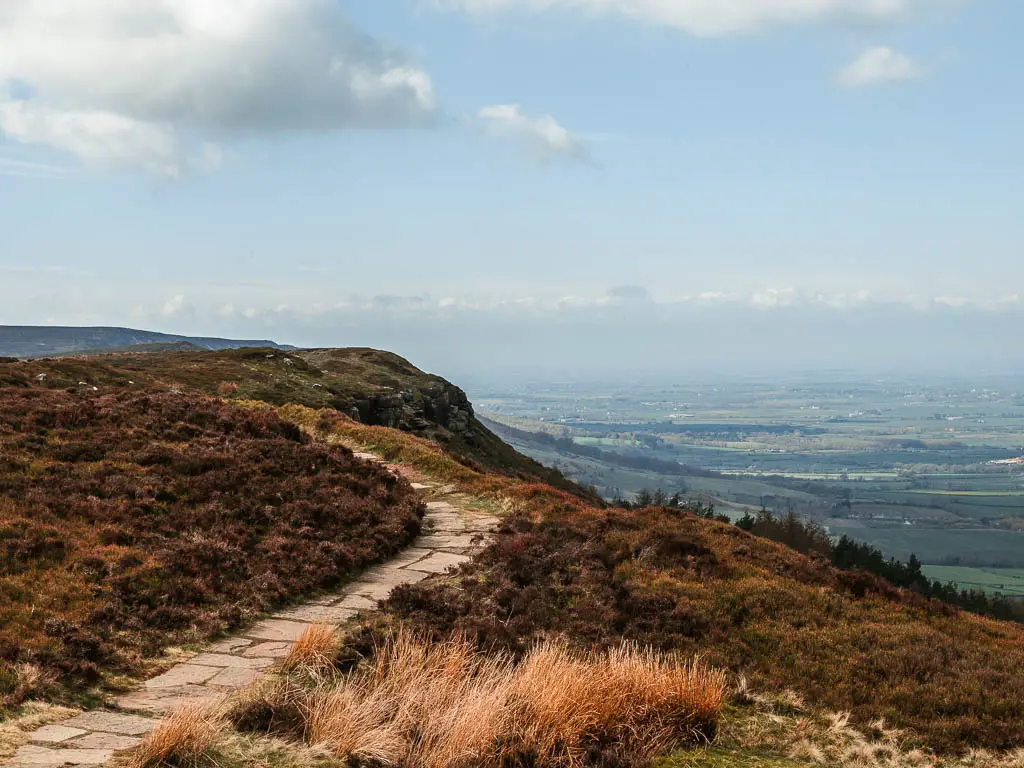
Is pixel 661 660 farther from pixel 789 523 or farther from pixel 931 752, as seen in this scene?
pixel 789 523

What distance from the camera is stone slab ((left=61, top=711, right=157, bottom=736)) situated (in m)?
7.82

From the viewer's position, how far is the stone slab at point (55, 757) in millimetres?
6742

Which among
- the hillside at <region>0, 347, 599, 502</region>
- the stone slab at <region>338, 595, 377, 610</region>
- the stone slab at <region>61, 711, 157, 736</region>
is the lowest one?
the stone slab at <region>338, 595, 377, 610</region>

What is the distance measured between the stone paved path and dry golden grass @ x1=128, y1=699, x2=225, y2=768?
379 millimetres

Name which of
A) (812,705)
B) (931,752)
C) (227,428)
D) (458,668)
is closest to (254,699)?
(458,668)

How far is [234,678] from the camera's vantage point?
378 inches

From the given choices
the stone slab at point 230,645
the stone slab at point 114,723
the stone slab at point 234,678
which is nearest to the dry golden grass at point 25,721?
the stone slab at point 114,723

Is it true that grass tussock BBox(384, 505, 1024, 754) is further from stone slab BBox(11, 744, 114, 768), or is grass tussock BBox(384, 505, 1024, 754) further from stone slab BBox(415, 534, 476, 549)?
stone slab BBox(11, 744, 114, 768)

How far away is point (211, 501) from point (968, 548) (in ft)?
480

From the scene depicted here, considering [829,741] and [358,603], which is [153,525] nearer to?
[358,603]

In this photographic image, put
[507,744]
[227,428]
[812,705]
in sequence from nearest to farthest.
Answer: [507,744], [812,705], [227,428]

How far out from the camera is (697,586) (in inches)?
566

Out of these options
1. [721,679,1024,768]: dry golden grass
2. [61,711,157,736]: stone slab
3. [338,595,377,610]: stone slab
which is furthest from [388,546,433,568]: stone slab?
[721,679,1024,768]: dry golden grass

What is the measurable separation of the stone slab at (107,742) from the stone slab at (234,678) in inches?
68.0
